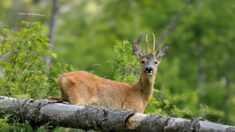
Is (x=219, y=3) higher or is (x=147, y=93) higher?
(x=219, y=3)

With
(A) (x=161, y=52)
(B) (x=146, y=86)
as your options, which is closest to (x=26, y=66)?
(B) (x=146, y=86)

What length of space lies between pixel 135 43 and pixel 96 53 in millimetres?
24589

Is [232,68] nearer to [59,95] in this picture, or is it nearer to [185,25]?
[185,25]

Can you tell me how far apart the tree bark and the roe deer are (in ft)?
4.13

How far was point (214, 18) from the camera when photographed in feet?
119

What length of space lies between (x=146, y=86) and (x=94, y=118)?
416 centimetres

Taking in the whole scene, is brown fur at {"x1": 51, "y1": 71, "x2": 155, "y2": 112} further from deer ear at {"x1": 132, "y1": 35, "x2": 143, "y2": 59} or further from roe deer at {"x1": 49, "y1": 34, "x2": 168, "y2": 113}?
deer ear at {"x1": 132, "y1": 35, "x2": 143, "y2": 59}

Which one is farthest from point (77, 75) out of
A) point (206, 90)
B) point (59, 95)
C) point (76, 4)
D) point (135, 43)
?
point (76, 4)

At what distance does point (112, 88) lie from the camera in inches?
560

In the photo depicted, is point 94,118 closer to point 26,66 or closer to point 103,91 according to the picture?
point 103,91

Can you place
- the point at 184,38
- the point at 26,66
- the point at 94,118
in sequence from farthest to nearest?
1. the point at 184,38
2. the point at 26,66
3. the point at 94,118

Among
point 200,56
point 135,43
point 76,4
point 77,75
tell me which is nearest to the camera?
point 77,75

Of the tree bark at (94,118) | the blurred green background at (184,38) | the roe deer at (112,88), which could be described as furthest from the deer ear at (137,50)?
the blurred green background at (184,38)

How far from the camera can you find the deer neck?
1523cm
